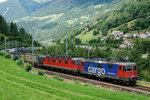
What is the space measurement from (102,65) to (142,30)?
177520 millimetres

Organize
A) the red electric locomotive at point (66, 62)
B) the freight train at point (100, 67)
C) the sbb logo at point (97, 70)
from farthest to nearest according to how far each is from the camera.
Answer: the red electric locomotive at point (66, 62), the sbb logo at point (97, 70), the freight train at point (100, 67)

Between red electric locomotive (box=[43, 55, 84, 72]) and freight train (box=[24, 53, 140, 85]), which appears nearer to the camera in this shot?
freight train (box=[24, 53, 140, 85])

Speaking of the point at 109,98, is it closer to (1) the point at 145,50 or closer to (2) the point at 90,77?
(2) the point at 90,77

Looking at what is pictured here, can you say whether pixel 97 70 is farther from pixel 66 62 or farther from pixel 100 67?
pixel 66 62

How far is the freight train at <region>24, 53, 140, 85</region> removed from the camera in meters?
28.5

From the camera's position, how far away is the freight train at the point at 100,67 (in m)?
28.5

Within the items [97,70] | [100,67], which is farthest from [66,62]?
[100,67]

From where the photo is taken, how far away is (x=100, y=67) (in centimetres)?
3244

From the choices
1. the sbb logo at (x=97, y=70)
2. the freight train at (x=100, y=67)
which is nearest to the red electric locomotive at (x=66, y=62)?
the freight train at (x=100, y=67)

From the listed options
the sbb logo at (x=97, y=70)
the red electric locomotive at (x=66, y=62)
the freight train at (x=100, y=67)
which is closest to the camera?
the freight train at (x=100, y=67)

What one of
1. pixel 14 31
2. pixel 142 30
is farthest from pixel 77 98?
pixel 142 30

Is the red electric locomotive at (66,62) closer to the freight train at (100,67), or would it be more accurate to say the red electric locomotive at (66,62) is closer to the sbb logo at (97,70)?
the freight train at (100,67)

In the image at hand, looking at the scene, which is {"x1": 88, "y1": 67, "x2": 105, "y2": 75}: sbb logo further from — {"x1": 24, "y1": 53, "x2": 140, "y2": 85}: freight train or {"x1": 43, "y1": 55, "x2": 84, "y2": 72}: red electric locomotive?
{"x1": 43, "y1": 55, "x2": 84, "y2": 72}: red electric locomotive

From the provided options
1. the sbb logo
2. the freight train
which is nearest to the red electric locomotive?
the freight train
